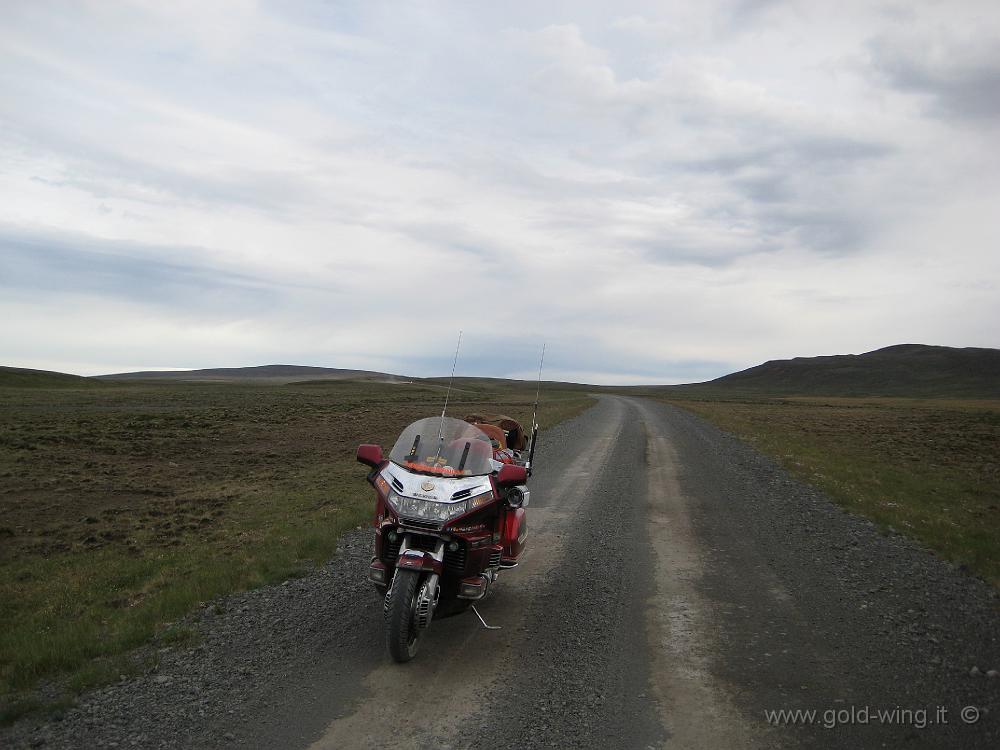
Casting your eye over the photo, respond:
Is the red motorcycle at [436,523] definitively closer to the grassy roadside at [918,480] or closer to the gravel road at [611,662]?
the gravel road at [611,662]

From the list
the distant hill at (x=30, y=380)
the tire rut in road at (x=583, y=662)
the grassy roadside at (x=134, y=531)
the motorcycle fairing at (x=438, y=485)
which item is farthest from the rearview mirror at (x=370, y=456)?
the distant hill at (x=30, y=380)

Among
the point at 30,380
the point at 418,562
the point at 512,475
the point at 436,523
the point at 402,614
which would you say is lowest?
the point at 30,380

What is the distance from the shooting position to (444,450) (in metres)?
6.48

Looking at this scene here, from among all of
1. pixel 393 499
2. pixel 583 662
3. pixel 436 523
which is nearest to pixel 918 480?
pixel 583 662

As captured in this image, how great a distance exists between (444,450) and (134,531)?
931 cm

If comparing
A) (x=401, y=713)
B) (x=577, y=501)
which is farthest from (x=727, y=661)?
(x=577, y=501)

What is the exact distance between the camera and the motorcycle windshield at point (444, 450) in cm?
630

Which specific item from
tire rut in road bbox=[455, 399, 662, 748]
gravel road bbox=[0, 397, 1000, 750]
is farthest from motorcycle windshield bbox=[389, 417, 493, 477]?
tire rut in road bbox=[455, 399, 662, 748]

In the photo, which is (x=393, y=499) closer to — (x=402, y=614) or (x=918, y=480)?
(x=402, y=614)

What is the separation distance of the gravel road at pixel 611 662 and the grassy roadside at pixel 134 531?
740 mm

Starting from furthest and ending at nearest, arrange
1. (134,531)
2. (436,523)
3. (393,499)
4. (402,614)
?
(134,531) < (393,499) < (436,523) < (402,614)

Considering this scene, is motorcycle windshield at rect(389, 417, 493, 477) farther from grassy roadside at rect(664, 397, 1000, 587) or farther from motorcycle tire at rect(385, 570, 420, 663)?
grassy roadside at rect(664, 397, 1000, 587)

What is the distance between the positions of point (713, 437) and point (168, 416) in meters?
30.0

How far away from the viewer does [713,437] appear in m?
26.6
